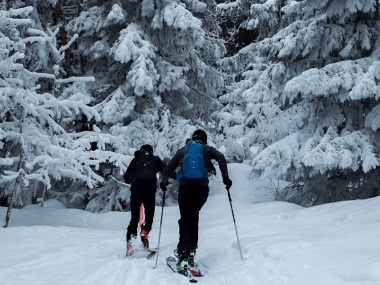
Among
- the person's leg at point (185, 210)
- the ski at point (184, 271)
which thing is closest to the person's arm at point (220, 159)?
the person's leg at point (185, 210)

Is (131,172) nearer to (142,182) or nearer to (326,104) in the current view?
(142,182)

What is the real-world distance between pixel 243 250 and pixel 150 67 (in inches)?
320

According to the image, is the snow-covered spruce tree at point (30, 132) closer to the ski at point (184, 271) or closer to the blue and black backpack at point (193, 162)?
the ski at point (184, 271)

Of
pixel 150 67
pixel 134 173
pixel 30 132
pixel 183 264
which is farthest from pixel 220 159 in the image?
pixel 150 67

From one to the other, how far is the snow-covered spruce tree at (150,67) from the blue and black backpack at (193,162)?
6563mm

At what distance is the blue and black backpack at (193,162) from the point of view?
5.96 m

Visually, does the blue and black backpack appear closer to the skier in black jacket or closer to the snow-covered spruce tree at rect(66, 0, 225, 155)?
the skier in black jacket

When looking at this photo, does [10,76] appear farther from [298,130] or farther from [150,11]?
[298,130]

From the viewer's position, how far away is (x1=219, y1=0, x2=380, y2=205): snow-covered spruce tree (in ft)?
30.7

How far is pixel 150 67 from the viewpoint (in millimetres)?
13203

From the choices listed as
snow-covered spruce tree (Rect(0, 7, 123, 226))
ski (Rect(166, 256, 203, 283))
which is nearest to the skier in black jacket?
ski (Rect(166, 256, 203, 283))

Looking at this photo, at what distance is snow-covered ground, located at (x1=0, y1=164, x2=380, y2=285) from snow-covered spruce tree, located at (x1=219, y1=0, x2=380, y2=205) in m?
1.09

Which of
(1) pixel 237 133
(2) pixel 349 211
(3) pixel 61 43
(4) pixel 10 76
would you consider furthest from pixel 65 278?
(1) pixel 237 133

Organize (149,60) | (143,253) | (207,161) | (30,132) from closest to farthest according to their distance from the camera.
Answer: (207,161)
(143,253)
(30,132)
(149,60)
